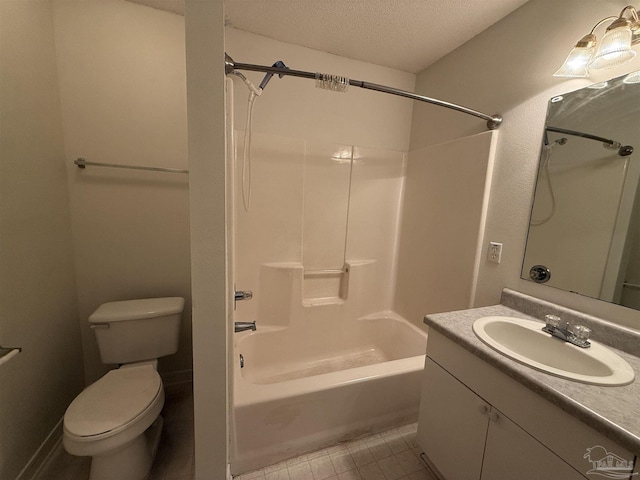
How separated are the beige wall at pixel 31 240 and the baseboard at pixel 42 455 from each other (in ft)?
0.08

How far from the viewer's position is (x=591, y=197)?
105 centimetres

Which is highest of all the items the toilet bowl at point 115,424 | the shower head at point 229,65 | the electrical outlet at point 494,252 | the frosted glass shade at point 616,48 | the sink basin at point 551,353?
the frosted glass shade at point 616,48

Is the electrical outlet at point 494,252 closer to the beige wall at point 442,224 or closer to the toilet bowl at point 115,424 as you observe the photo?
the beige wall at point 442,224

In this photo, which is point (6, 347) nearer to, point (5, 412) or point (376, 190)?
point (5, 412)

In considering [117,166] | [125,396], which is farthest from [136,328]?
[117,166]

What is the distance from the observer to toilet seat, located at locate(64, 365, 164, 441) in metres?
0.97

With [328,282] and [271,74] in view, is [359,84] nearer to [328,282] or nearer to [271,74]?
[271,74]

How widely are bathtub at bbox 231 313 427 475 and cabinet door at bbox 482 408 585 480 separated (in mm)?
526

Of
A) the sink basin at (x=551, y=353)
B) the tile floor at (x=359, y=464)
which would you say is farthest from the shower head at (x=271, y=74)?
the tile floor at (x=359, y=464)

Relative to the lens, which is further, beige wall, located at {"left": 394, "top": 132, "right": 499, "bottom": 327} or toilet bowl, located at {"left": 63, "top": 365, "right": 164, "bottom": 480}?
beige wall, located at {"left": 394, "top": 132, "right": 499, "bottom": 327}

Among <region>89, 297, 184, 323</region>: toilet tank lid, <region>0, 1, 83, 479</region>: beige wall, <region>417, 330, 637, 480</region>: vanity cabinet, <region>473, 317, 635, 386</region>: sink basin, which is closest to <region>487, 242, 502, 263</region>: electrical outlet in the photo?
<region>473, 317, 635, 386</region>: sink basin

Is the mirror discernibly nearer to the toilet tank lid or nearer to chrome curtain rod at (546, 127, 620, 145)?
chrome curtain rod at (546, 127, 620, 145)

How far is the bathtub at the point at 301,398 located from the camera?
115cm

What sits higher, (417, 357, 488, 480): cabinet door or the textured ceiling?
the textured ceiling
